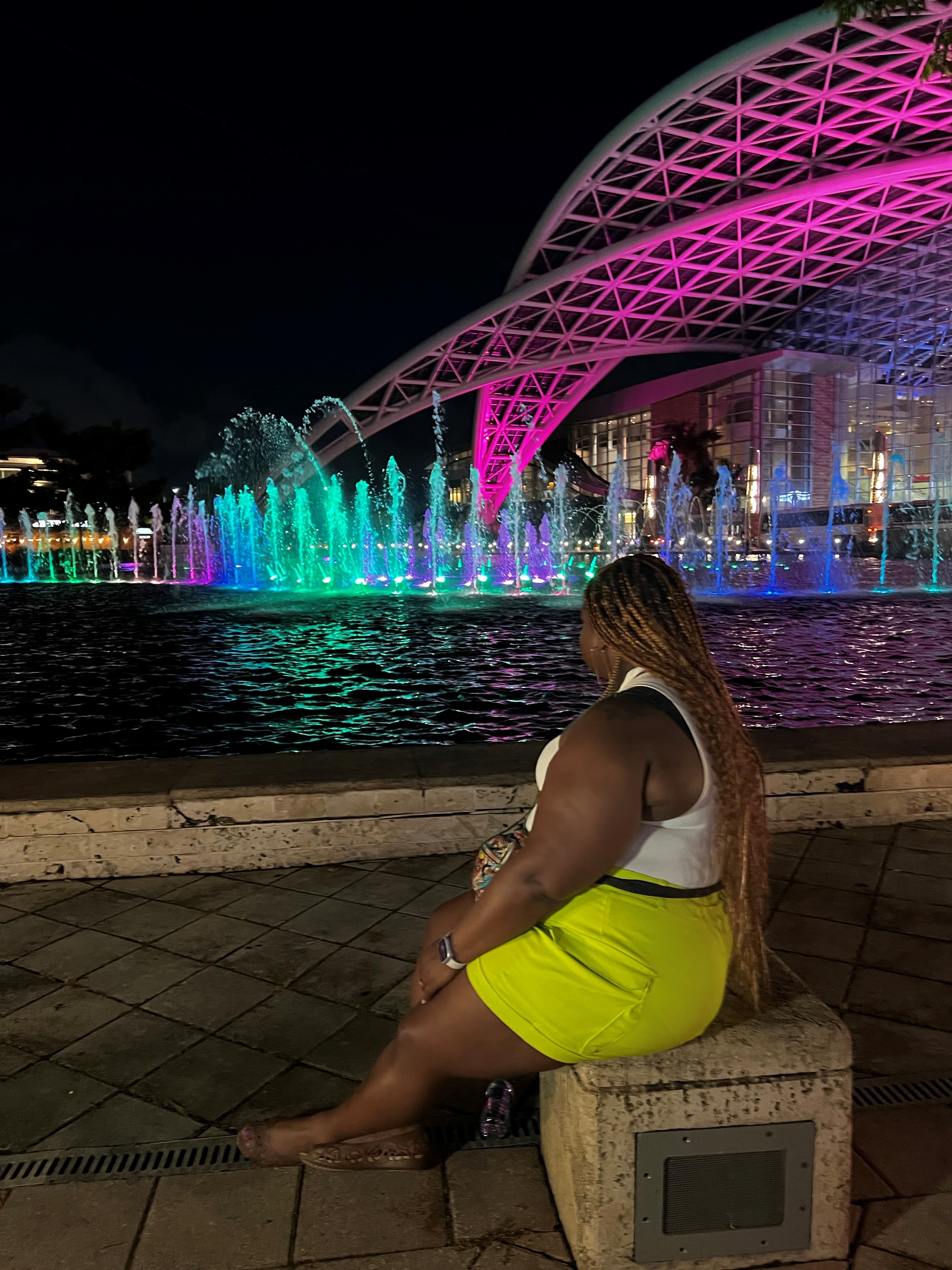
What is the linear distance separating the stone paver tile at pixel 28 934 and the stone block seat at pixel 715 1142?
2.29 meters

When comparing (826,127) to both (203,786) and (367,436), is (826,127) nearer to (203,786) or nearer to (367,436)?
(367,436)

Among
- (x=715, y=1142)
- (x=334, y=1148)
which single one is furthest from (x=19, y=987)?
(x=715, y=1142)

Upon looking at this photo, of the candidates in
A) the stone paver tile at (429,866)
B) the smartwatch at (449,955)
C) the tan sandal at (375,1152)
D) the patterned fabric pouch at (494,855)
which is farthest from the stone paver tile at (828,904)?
the smartwatch at (449,955)

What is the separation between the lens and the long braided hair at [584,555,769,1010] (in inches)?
71.9

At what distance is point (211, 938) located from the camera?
3.29 metres

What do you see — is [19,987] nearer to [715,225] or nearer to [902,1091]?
[902,1091]

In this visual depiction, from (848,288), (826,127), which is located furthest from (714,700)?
(848,288)

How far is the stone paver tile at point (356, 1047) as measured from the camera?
8.19 ft

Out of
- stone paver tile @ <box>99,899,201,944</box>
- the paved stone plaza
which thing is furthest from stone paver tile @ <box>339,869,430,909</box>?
stone paver tile @ <box>99,899,201,944</box>

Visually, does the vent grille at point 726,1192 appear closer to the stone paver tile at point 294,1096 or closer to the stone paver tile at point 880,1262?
the stone paver tile at point 880,1262

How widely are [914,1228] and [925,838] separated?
272 centimetres

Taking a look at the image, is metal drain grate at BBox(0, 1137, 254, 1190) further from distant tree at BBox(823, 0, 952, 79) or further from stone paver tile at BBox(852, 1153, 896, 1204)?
distant tree at BBox(823, 0, 952, 79)

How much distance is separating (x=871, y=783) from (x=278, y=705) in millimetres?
5694

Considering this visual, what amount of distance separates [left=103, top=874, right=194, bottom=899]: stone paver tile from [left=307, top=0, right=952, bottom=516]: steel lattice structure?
2286cm
